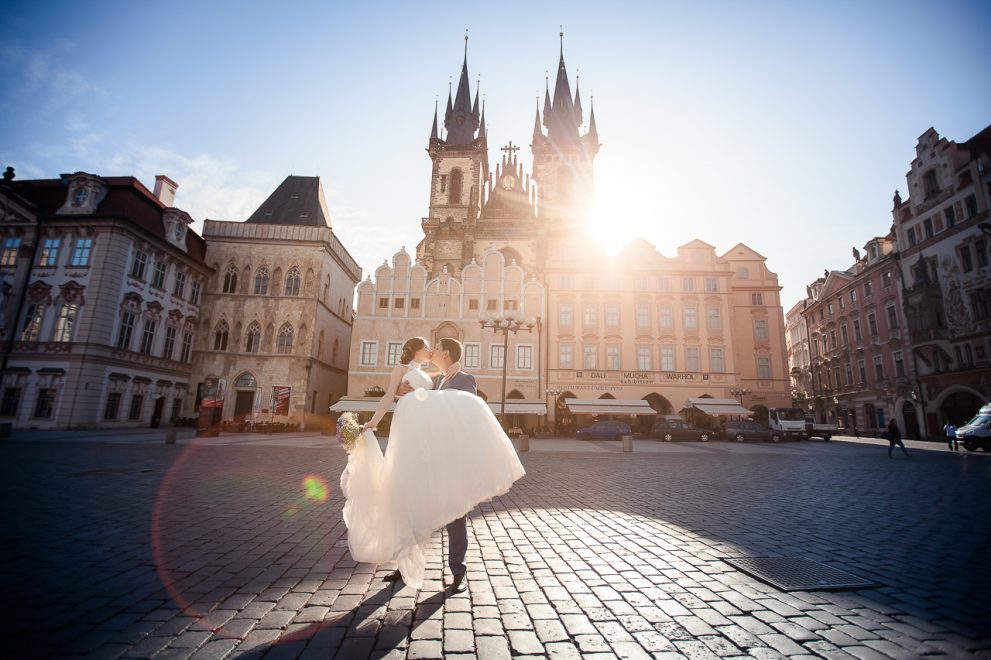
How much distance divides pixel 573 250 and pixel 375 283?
51.7ft

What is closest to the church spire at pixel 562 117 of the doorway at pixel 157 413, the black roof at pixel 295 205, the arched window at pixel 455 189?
the arched window at pixel 455 189

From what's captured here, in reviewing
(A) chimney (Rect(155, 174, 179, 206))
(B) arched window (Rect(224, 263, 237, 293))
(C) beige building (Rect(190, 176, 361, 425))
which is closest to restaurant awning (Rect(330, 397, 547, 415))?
(C) beige building (Rect(190, 176, 361, 425))

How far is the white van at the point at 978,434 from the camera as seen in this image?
19.6m

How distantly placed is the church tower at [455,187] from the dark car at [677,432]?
78.1 ft

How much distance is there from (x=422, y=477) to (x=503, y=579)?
1219mm

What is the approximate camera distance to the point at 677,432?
27844 mm

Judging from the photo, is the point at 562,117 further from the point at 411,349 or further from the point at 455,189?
the point at 411,349

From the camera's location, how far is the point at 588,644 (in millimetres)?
2588

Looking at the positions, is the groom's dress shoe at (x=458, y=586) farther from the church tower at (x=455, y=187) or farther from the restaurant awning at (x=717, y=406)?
the church tower at (x=455, y=187)

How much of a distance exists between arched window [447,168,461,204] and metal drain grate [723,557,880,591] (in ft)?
154

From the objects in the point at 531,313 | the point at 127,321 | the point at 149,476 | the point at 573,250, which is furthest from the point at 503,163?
the point at 149,476

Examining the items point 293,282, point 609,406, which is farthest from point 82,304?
point 609,406

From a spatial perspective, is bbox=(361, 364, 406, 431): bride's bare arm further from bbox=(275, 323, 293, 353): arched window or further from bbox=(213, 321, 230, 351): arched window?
bbox=(213, 321, 230, 351): arched window

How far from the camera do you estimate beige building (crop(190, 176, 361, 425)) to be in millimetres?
31344
